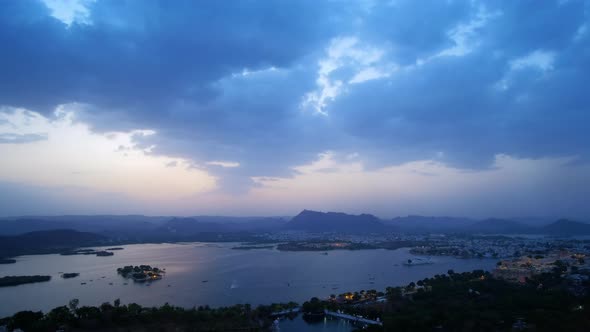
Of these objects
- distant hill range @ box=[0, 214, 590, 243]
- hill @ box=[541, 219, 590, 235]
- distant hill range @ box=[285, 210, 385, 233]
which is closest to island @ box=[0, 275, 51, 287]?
distant hill range @ box=[0, 214, 590, 243]

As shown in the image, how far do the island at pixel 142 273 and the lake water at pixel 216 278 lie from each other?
0.45 metres

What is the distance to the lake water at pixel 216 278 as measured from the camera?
526 inches

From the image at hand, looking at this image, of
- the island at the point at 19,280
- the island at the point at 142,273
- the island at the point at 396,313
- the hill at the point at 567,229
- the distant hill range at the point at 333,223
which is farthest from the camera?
the distant hill range at the point at 333,223

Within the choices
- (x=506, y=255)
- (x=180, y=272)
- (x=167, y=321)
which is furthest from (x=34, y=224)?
(x=506, y=255)

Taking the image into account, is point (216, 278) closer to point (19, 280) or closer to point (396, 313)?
point (19, 280)

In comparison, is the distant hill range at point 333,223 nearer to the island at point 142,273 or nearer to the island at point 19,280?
the island at point 142,273

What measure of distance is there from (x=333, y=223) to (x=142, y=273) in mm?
46416

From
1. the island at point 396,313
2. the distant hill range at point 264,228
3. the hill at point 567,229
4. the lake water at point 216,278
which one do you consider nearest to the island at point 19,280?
the lake water at point 216,278

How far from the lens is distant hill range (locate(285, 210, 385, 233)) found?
190 ft

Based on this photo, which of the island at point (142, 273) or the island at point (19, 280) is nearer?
the island at point (19, 280)

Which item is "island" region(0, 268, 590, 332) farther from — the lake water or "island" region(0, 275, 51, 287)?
"island" region(0, 275, 51, 287)

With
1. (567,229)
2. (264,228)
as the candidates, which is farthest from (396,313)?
(264,228)

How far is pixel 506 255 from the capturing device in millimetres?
23547

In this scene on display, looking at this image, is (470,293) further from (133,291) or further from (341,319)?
(133,291)
